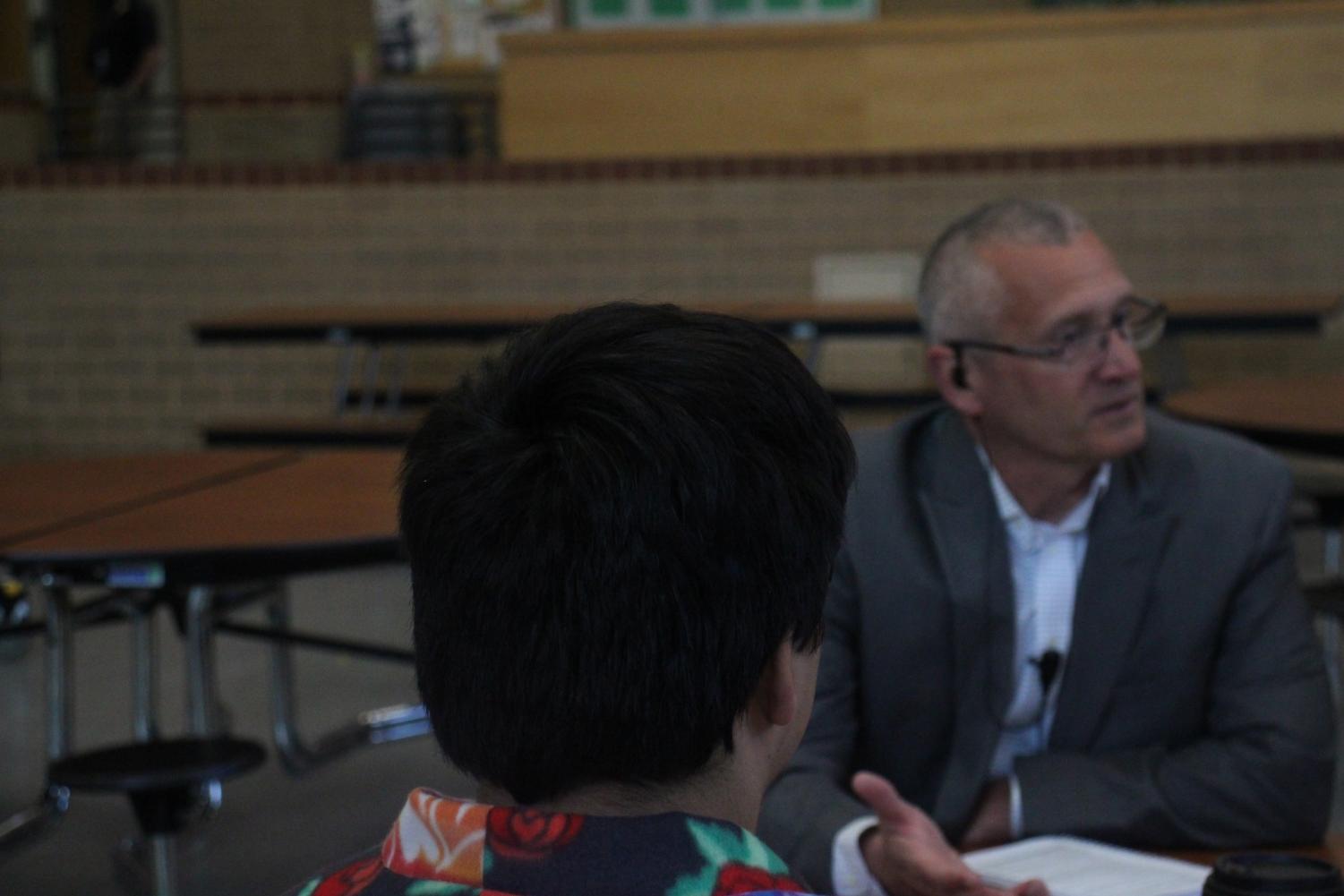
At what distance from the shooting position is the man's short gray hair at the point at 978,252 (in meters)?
1.96

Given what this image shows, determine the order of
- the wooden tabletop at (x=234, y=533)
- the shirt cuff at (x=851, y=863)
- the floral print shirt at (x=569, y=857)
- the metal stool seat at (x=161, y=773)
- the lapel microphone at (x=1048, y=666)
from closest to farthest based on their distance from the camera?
1. the floral print shirt at (x=569, y=857)
2. the shirt cuff at (x=851, y=863)
3. the lapel microphone at (x=1048, y=666)
4. the wooden tabletop at (x=234, y=533)
5. the metal stool seat at (x=161, y=773)

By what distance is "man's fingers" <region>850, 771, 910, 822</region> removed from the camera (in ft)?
4.93

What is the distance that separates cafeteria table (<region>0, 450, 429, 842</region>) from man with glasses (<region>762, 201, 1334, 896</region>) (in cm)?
79

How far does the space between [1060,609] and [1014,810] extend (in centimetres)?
26

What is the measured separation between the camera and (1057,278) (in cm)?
194

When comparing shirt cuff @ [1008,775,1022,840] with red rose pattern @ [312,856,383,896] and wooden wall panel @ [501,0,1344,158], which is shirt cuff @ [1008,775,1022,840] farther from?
wooden wall panel @ [501,0,1344,158]

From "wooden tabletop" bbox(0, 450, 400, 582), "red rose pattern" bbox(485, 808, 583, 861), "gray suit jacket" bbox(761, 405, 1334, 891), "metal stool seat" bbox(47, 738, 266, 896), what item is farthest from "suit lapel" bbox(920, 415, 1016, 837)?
"metal stool seat" bbox(47, 738, 266, 896)

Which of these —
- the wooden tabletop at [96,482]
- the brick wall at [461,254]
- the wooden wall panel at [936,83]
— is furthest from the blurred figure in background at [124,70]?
the wooden tabletop at [96,482]

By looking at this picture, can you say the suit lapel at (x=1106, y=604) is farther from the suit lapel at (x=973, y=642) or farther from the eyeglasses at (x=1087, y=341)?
the eyeglasses at (x=1087, y=341)

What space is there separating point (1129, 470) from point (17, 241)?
7594mm

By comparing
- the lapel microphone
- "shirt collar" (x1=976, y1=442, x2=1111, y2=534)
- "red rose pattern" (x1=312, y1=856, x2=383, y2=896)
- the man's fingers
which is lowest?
the lapel microphone

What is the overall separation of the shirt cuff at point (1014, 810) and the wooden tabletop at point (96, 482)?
1641 mm

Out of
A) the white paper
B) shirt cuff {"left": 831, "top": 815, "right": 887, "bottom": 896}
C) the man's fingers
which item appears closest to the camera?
the white paper

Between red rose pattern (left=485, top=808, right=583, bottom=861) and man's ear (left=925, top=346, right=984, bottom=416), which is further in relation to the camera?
man's ear (left=925, top=346, right=984, bottom=416)
